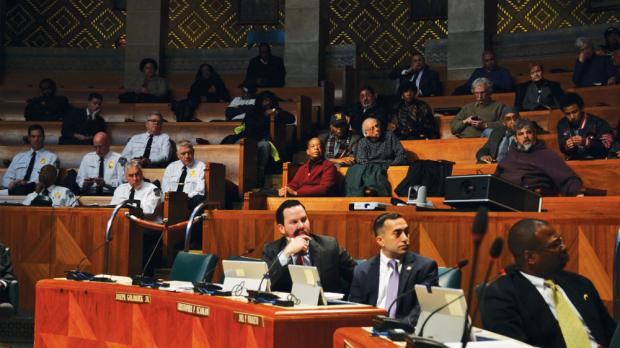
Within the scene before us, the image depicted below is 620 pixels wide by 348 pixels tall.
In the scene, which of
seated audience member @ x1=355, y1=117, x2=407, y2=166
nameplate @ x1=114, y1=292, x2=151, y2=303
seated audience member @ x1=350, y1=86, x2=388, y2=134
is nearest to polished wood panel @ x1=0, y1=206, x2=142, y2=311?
seated audience member @ x1=355, y1=117, x2=407, y2=166

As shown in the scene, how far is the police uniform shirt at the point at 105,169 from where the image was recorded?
9148mm

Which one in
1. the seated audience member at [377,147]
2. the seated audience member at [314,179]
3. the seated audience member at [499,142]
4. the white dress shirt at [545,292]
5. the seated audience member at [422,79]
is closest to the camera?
the white dress shirt at [545,292]

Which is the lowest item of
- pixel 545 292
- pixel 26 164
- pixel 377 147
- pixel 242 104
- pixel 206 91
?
pixel 545 292

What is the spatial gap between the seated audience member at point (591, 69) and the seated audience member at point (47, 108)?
18.6 ft

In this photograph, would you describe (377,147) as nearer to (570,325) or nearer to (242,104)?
(242,104)

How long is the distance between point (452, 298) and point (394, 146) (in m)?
5.26

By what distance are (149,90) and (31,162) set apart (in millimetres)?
2460

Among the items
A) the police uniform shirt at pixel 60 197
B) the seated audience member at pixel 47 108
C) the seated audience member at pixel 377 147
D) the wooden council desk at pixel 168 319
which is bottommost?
the wooden council desk at pixel 168 319

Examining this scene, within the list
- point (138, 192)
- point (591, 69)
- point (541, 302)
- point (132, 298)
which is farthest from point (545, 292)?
point (591, 69)

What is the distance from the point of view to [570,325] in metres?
3.41

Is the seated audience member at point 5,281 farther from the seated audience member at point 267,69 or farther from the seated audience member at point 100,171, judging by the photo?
the seated audience member at point 267,69

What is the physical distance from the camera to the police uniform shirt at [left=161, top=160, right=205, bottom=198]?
8430mm

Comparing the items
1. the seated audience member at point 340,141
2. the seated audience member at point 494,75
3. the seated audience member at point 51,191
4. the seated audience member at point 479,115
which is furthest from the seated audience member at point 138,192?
the seated audience member at point 494,75

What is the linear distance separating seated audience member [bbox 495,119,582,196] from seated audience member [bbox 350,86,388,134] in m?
2.69
